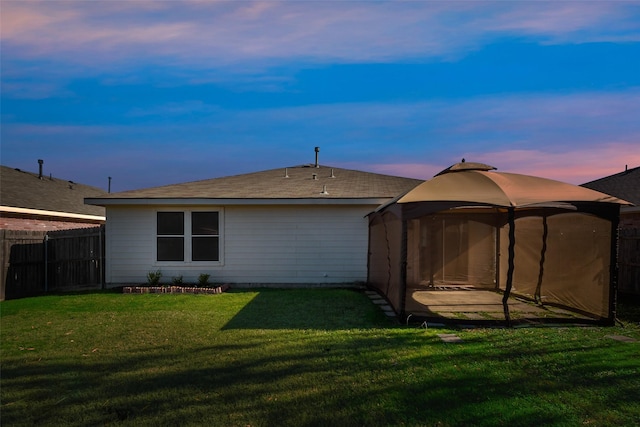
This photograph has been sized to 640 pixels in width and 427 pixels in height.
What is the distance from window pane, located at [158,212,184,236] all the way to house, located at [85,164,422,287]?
0.03 metres

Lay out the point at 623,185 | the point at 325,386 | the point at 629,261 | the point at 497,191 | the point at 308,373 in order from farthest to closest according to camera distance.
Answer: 1. the point at 623,185
2. the point at 629,261
3. the point at 497,191
4. the point at 308,373
5. the point at 325,386

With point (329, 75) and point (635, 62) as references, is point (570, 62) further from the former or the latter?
point (329, 75)

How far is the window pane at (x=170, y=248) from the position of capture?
40.2 feet

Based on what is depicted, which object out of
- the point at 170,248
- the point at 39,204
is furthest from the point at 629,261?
the point at 39,204

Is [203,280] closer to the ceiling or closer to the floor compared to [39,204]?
closer to the floor

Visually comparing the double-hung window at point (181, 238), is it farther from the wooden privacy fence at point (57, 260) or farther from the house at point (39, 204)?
the house at point (39, 204)

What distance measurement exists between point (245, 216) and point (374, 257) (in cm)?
380

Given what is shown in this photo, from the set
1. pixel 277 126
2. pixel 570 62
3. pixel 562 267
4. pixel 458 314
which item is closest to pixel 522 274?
pixel 562 267

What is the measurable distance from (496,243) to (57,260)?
1245cm

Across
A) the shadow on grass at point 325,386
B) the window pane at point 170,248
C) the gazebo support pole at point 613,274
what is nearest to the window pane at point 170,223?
the window pane at point 170,248

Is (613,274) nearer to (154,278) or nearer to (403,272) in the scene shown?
(403,272)

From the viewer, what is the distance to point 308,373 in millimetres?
4680

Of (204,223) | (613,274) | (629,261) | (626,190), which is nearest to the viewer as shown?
(613,274)

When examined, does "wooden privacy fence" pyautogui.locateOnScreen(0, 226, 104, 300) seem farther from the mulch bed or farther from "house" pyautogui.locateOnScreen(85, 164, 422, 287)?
the mulch bed
